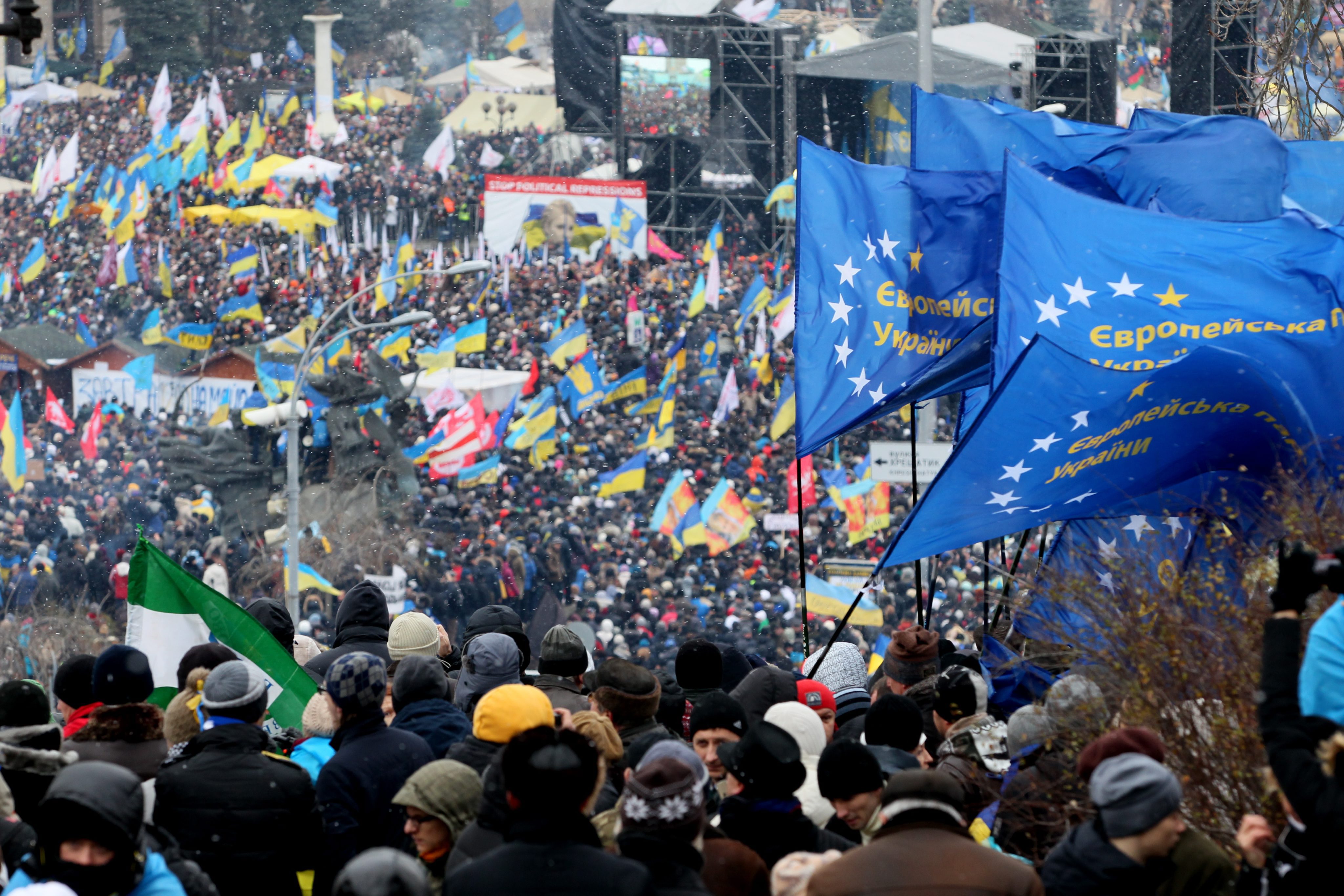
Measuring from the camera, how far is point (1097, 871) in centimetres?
326

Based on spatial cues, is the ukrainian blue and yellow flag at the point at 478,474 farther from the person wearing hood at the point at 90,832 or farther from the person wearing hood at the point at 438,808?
the person wearing hood at the point at 90,832

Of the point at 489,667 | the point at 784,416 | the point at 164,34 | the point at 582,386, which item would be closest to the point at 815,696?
the point at 489,667

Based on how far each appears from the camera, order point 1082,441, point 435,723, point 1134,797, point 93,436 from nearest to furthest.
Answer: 1. point 1134,797
2. point 435,723
3. point 1082,441
4. point 93,436

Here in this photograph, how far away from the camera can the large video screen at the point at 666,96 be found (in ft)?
126

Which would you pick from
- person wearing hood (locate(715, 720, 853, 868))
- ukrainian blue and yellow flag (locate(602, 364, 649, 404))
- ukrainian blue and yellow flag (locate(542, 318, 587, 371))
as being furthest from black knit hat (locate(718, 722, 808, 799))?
ukrainian blue and yellow flag (locate(602, 364, 649, 404))

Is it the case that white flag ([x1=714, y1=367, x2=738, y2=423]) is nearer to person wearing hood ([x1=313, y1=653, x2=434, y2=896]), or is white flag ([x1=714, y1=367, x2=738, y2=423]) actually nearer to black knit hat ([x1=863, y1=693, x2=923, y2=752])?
black knit hat ([x1=863, y1=693, x2=923, y2=752])

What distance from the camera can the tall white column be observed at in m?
37.9

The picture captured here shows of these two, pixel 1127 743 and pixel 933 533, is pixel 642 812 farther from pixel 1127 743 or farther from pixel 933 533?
pixel 933 533

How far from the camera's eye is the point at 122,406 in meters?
29.1

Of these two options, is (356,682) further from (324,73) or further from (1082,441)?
(324,73)

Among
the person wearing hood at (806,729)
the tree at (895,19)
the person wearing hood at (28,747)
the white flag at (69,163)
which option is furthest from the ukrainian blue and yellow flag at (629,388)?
the person wearing hood at (28,747)

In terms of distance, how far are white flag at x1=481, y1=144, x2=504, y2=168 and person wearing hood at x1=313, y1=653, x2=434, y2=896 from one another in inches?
1345

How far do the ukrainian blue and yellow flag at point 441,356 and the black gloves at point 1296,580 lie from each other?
25.3 metres

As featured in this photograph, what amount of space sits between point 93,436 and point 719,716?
25324mm
